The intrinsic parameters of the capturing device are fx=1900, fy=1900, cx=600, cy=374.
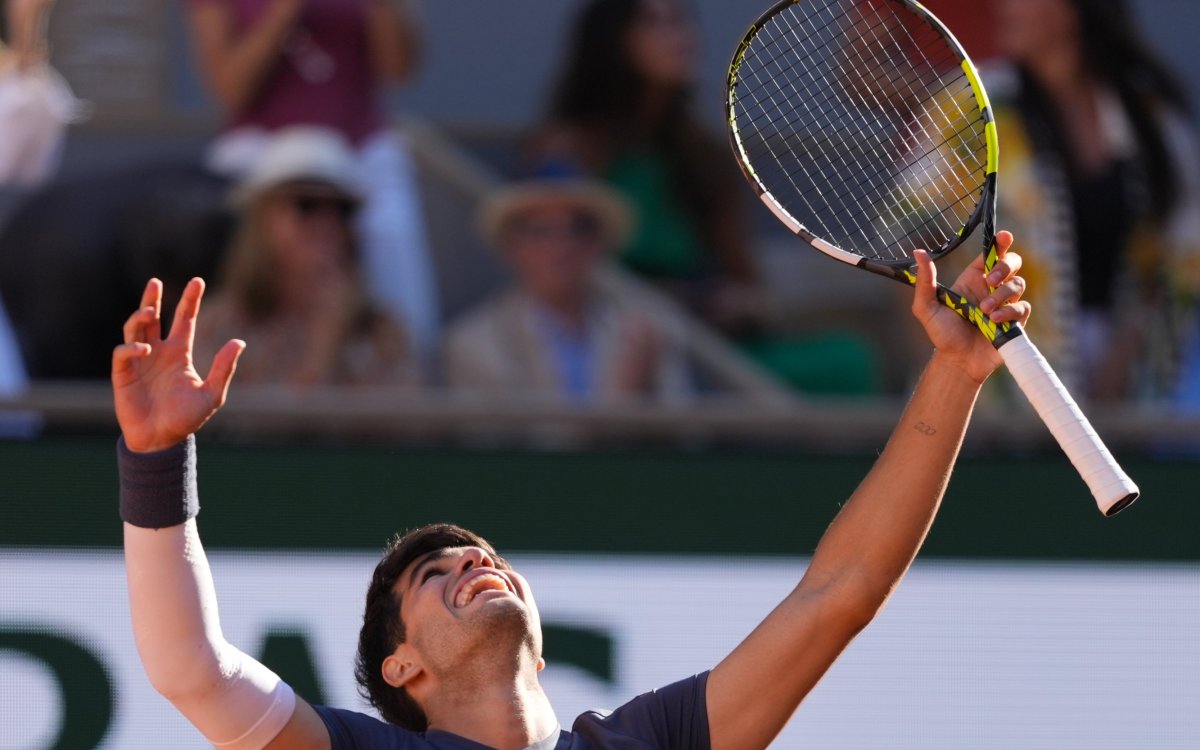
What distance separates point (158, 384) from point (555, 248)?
113 inches

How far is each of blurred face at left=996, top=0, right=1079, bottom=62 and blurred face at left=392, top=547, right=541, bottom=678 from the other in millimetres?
3101

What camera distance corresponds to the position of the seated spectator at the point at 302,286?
497cm

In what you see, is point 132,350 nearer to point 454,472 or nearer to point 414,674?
point 414,674

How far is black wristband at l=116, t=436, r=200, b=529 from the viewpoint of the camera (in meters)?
2.48

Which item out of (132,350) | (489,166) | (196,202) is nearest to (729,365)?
(489,166)

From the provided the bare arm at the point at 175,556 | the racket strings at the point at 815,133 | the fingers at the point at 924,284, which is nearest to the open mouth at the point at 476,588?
the bare arm at the point at 175,556

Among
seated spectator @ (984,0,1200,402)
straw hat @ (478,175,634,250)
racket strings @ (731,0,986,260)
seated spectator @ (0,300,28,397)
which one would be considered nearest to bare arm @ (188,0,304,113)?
straw hat @ (478,175,634,250)

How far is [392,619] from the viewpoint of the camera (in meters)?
2.88

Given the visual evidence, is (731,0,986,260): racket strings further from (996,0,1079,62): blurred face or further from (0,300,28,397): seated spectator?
(0,300,28,397): seated spectator

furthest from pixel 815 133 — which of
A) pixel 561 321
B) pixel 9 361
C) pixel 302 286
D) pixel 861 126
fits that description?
pixel 9 361

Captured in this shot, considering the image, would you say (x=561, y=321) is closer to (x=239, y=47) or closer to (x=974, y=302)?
(x=239, y=47)

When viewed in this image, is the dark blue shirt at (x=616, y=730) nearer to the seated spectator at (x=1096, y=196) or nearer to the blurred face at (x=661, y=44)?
the seated spectator at (x=1096, y=196)

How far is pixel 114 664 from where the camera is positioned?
4367 mm

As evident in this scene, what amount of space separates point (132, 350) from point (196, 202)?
275cm
